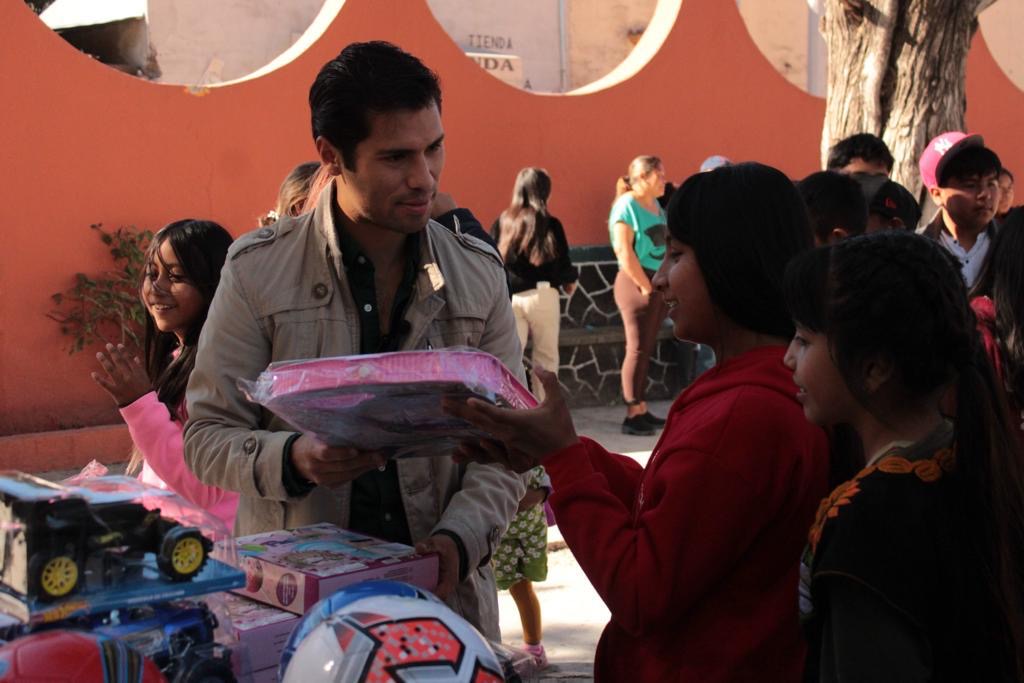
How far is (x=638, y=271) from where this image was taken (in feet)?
29.1

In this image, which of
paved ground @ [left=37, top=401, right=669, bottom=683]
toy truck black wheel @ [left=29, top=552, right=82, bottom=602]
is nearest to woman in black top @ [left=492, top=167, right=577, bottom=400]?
paved ground @ [left=37, top=401, right=669, bottom=683]

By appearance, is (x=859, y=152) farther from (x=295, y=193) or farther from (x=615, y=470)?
(x=615, y=470)

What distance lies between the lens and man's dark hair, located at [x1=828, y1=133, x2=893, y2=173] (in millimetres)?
5637

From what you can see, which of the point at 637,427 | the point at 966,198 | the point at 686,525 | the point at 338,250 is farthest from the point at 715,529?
the point at 637,427

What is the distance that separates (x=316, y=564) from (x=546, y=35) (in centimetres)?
1463

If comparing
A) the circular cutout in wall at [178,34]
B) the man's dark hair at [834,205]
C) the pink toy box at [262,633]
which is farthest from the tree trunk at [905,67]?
the circular cutout in wall at [178,34]

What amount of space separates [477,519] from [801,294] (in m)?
0.84

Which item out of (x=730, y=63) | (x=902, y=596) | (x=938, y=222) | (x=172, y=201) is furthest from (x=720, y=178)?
(x=730, y=63)

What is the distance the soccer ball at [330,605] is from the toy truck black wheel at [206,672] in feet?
0.24

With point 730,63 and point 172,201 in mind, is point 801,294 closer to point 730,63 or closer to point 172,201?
point 172,201

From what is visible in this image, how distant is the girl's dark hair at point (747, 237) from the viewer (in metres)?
1.92

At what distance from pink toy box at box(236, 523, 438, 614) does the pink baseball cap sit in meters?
3.72

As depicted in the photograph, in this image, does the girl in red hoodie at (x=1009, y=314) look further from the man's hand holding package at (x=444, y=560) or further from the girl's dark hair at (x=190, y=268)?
the girl's dark hair at (x=190, y=268)

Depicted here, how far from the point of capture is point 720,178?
6.47ft
